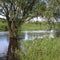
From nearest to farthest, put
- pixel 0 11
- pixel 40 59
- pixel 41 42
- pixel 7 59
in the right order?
pixel 40 59 → pixel 41 42 → pixel 7 59 → pixel 0 11

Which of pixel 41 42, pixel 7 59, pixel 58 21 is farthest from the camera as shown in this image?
pixel 58 21

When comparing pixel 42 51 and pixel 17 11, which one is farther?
pixel 17 11

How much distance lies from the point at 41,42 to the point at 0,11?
1435 centimetres

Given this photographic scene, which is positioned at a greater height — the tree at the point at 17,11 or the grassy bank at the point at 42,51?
the tree at the point at 17,11

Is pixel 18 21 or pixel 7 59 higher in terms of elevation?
pixel 18 21

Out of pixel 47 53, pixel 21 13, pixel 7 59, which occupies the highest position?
pixel 21 13

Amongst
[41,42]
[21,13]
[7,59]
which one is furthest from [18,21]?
[41,42]

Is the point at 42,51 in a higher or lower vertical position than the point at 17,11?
lower

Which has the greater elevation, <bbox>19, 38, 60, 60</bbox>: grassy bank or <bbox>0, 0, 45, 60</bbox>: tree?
<bbox>0, 0, 45, 60</bbox>: tree

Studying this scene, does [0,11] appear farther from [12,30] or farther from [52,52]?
[52,52]

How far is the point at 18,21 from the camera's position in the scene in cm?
2231

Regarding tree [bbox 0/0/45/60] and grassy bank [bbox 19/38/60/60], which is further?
tree [bbox 0/0/45/60]

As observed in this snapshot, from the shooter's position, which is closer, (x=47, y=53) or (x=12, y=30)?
(x=47, y=53)

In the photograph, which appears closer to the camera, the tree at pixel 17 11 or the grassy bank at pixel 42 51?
the grassy bank at pixel 42 51
